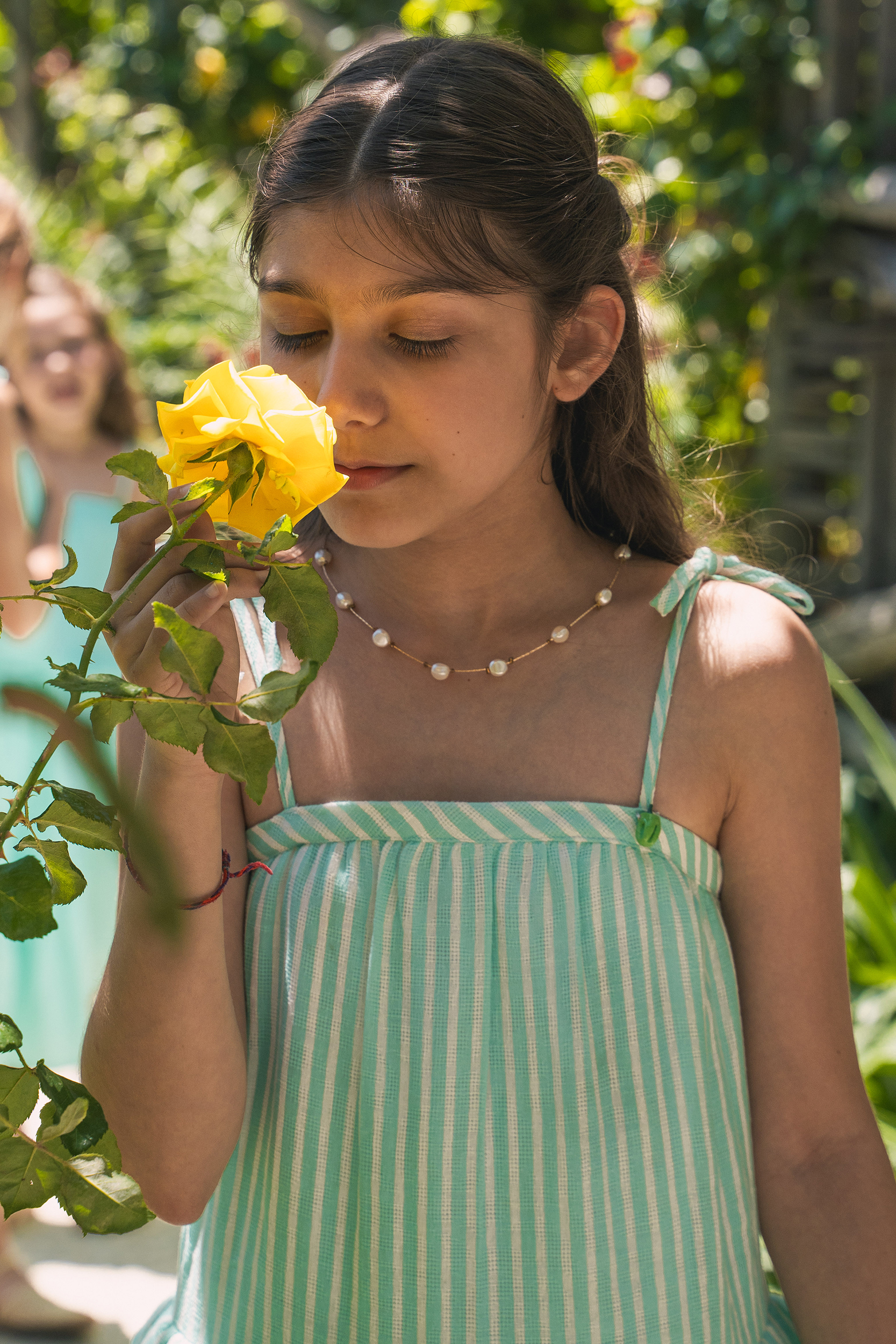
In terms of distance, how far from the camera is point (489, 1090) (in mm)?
1081

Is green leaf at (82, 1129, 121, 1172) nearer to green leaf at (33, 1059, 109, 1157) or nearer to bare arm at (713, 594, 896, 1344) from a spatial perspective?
green leaf at (33, 1059, 109, 1157)

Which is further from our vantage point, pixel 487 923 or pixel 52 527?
pixel 52 527

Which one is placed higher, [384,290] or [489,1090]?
[384,290]

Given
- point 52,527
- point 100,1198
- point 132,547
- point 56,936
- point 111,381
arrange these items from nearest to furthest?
point 100,1198 < point 132,547 < point 56,936 < point 52,527 < point 111,381

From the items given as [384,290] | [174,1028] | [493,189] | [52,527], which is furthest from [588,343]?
[52,527]

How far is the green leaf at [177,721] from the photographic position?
550mm

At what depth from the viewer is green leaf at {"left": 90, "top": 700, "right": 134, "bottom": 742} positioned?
0.55m

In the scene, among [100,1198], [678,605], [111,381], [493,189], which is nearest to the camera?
Answer: [100,1198]

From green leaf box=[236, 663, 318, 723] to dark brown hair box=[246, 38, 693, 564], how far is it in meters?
0.59

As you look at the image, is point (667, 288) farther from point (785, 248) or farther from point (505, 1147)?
point (785, 248)

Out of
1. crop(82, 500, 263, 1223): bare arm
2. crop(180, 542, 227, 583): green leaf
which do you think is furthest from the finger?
crop(180, 542, 227, 583): green leaf

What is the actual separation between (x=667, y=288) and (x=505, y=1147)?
3.86 feet

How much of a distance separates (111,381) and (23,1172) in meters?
3.46

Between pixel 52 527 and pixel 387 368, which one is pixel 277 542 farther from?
pixel 52 527
